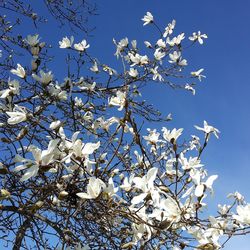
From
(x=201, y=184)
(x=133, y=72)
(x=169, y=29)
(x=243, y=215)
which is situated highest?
(x=169, y=29)

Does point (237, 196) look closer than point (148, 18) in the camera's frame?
Yes

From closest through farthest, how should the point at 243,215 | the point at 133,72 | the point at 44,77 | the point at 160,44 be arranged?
1. the point at 243,215
2. the point at 44,77
3. the point at 133,72
4. the point at 160,44

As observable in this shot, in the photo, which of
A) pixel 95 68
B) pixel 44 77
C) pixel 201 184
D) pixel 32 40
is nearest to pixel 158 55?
pixel 95 68

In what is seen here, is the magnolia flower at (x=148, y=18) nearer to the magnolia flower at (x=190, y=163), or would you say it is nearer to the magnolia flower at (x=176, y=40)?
the magnolia flower at (x=176, y=40)

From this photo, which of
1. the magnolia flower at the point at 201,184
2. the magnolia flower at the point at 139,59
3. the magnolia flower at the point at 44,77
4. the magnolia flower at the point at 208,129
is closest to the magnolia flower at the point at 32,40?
the magnolia flower at the point at 44,77

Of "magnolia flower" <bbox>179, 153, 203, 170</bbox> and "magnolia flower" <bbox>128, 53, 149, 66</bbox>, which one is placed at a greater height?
"magnolia flower" <bbox>128, 53, 149, 66</bbox>

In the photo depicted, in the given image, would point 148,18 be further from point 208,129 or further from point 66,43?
point 208,129

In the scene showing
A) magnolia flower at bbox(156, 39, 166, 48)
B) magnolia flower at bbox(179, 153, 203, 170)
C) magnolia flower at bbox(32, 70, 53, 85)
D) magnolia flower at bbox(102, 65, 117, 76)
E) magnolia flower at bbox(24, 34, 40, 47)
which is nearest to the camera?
magnolia flower at bbox(179, 153, 203, 170)

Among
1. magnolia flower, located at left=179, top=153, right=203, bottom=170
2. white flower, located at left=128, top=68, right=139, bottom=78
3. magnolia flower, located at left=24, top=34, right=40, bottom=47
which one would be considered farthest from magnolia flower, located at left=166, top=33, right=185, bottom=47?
magnolia flower, located at left=179, top=153, right=203, bottom=170

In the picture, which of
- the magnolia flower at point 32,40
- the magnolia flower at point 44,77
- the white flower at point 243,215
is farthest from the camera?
the magnolia flower at point 32,40

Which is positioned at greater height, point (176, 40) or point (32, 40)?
point (176, 40)

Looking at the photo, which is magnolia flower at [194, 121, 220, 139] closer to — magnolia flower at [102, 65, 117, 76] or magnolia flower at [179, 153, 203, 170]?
magnolia flower at [179, 153, 203, 170]

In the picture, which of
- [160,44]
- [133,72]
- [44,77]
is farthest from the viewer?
[160,44]

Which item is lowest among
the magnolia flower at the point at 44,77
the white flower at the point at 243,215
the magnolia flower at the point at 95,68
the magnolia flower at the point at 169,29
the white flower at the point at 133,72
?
the white flower at the point at 243,215
